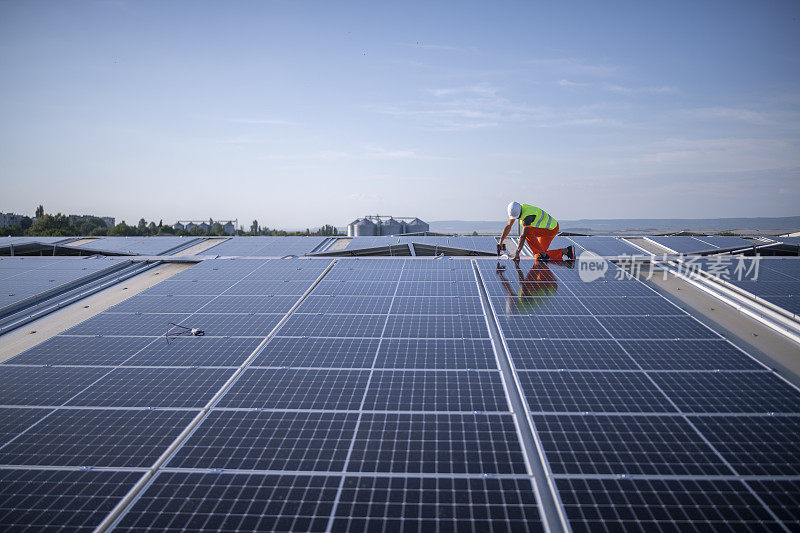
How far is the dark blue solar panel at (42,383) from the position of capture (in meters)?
9.37

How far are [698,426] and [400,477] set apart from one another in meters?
6.40

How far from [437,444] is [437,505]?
4.50 feet

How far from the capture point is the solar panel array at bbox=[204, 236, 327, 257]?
29.1 meters

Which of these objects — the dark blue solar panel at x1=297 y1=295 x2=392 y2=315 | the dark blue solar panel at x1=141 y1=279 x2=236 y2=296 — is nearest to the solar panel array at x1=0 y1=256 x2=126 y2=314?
the dark blue solar panel at x1=141 y1=279 x2=236 y2=296

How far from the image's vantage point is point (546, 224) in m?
19.5

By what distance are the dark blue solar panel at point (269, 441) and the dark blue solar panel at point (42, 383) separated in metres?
4.35

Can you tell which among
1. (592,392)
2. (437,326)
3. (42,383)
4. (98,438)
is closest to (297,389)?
(98,438)

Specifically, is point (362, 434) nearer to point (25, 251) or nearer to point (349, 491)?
point (349, 491)

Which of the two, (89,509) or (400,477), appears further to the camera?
(400,477)

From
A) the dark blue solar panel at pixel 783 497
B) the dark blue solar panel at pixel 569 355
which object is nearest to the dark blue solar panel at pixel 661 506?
the dark blue solar panel at pixel 783 497

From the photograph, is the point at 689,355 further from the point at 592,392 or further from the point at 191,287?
the point at 191,287

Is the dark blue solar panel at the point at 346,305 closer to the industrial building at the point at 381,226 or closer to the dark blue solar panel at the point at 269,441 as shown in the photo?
the dark blue solar panel at the point at 269,441

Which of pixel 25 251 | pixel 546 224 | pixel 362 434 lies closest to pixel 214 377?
pixel 362 434

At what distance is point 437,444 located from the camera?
755 cm
